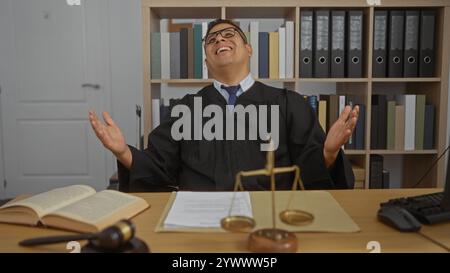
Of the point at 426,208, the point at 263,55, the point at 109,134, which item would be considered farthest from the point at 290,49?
the point at 426,208

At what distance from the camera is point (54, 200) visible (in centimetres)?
96

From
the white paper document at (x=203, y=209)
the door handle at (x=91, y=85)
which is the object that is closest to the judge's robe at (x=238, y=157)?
the white paper document at (x=203, y=209)

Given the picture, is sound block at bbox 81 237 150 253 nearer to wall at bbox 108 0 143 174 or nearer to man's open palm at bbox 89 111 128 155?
man's open palm at bbox 89 111 128 155

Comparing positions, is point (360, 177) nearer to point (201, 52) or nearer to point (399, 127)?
point (399, 127)

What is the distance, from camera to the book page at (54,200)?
3.02 feet

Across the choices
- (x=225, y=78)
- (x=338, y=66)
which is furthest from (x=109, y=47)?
(x=225, y=78)

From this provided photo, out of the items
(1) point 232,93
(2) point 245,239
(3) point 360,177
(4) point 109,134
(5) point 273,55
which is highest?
(5) point 273,55

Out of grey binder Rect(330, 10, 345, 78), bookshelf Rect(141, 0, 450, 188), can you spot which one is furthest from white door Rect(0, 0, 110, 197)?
grey binder Rect(330, 10, 345, 78)

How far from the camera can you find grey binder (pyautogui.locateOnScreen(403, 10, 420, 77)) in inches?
96.0

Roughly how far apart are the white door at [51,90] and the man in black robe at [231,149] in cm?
224

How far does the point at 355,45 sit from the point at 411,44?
32 cm

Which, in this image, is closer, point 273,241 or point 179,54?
point 273,241

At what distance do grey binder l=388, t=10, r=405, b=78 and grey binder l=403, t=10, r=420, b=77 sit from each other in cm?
3
